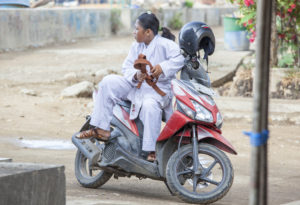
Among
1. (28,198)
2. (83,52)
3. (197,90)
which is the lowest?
(83,52)

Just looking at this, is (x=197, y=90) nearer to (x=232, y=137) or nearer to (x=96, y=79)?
(x=232, y=137)

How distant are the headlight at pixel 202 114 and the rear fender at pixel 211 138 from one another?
3.6 inches

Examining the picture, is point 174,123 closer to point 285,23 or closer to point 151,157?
point 151,157

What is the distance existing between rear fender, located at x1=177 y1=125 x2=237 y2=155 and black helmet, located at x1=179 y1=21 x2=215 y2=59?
2.29ft

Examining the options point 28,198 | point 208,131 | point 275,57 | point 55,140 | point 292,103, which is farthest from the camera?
point 275,57

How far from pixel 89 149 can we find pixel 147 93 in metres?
0.70

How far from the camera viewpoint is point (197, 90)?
225 inches

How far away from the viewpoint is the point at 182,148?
557cm

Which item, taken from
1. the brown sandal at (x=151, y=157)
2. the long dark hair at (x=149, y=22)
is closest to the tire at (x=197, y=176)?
the brown sandal at (x=151, y=157)

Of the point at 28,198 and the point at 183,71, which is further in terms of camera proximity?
the point at 183,71

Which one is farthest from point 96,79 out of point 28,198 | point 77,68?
point 28,198

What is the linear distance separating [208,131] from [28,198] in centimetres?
178

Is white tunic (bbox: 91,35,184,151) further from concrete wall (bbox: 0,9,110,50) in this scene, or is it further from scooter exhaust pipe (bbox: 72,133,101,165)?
concrete wall (bbox: 0,9,110,50)

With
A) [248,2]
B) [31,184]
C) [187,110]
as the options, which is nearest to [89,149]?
[187,110]
